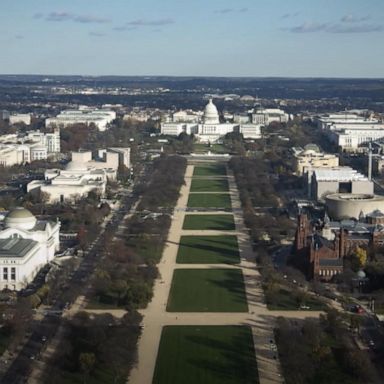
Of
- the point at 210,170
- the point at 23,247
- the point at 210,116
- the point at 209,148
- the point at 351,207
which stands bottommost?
the point at 209,148

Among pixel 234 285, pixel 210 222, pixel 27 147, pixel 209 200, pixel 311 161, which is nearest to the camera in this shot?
pixel 234 285

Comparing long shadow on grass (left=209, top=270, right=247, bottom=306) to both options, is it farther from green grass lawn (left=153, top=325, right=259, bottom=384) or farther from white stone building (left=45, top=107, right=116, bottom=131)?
white stone building (left=45, top=107, right=116, bottom=131)

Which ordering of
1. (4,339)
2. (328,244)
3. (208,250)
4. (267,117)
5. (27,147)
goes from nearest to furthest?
(4,339), (328,244), (208,250), (27,147), (267,117)

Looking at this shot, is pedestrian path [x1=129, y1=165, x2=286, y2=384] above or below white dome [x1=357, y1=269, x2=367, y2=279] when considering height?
below

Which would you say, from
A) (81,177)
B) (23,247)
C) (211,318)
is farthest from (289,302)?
(81,177)

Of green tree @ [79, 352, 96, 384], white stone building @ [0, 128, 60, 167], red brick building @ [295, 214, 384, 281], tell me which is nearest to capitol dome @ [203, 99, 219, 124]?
white stone building @ [0, 128, 60, 167]

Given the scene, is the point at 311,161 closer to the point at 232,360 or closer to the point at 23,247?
the point at 23,247

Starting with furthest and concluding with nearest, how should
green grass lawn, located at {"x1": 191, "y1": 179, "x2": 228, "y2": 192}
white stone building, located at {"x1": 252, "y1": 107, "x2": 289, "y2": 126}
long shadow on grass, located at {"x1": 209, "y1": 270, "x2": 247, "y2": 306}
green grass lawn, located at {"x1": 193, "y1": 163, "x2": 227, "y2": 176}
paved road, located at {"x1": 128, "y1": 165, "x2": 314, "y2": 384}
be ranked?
white stone building, located at {"x1": 252, "y1": 107, "x2": 289, "y2": 126} → green grass lawn, located at {"x1": 193, "y1": 163, "x2": 227, "y2": 176} → green grass lawn, located at {"x1": 191, "y1": 179, "x2": 228, "y2": 192} → long shadow on grass, located at {"x1": 209, "y1": 270, "x2": 247, "y2": 306} → paved road, located at {"x1": 128, "y1": 165, "x2": 314, "y2": 384}

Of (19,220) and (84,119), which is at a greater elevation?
(19,220)
